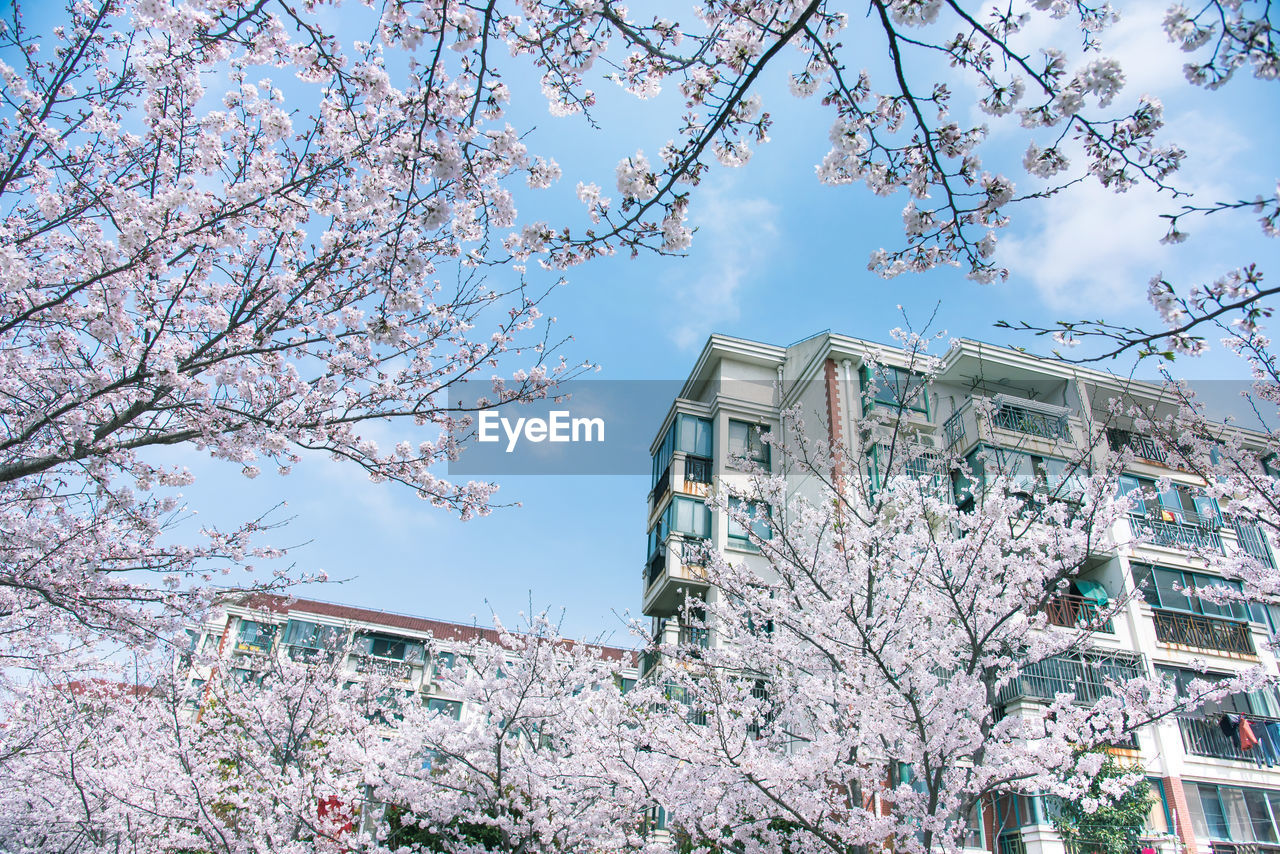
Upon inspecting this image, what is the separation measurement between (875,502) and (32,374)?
410 inches

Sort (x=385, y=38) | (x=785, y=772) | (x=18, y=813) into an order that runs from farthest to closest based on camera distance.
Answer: (x=18, y=813), (x=785, y=772), (x=385, y=38)

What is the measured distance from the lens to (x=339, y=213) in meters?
6.46

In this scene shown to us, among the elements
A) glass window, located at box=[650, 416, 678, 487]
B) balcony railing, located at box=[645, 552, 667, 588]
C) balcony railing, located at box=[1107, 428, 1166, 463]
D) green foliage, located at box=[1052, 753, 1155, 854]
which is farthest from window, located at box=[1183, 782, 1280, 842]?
glass window, located at box=[650, 416, 678, 487]

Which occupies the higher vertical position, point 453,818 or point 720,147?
point 720,147

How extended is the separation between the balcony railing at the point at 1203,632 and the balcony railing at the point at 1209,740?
1754mm

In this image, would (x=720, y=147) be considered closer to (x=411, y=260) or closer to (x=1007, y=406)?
(x=411, y=260)

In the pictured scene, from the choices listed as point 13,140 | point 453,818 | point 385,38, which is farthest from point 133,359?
point 453,818

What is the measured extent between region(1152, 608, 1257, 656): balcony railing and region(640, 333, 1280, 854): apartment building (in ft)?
0.10

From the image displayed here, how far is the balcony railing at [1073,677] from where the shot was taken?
14.8 metres

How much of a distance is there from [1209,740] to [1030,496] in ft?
29.2

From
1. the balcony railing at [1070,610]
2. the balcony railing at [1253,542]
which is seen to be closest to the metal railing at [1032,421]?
the balcony railing at [1070,610]

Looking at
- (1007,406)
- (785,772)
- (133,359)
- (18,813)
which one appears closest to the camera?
(133,359)

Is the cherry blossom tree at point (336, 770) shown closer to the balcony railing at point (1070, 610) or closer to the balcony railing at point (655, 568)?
the balcony railing at point (655, 568)

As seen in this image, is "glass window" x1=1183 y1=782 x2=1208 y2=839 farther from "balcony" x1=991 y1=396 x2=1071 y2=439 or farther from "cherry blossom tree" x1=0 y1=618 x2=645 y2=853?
"cherry blossom tree" x1=0 y1=618 x2=645 y2=853
